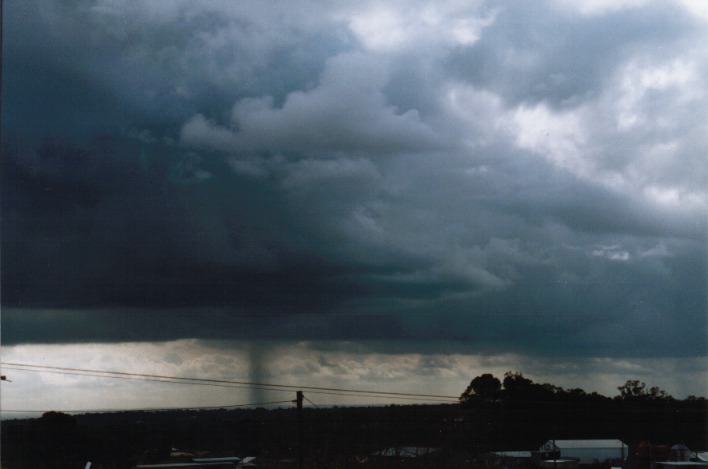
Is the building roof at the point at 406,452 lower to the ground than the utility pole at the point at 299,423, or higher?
lower

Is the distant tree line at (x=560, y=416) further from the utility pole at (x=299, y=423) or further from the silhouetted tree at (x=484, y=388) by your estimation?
the utility pole at (x=299, y=423)

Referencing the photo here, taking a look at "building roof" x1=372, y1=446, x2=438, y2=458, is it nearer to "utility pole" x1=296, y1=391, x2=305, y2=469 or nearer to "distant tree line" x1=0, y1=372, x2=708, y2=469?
"distant tree line" x1=0, y1=372, x2=708, y2=469

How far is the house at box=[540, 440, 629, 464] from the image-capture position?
90.6 m

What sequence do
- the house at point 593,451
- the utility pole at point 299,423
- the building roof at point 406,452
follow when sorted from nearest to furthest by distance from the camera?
the utility pole at point 299,423 → the house at point 593,451 → the building roof at point 406,452

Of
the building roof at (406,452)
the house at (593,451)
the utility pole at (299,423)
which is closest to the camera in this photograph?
the utility pole at (299,423)

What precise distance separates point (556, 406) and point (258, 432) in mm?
48345

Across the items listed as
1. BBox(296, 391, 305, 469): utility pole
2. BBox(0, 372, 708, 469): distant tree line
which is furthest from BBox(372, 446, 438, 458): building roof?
BBox(296, 391, 305, 469): utility pole

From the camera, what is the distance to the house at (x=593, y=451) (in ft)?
297

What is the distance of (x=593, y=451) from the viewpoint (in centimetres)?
9231

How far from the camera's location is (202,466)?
160ft

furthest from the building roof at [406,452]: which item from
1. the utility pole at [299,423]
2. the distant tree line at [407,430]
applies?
the utility pole at [299,423]

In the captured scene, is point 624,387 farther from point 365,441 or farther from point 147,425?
point 147,425

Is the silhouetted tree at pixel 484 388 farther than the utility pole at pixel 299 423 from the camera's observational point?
Yes

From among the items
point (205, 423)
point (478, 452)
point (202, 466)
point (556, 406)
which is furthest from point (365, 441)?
point (202, 466)
